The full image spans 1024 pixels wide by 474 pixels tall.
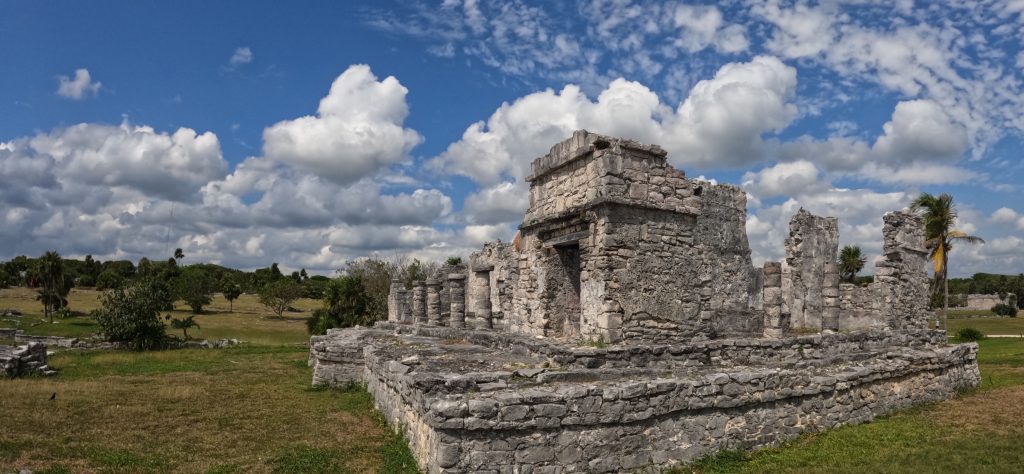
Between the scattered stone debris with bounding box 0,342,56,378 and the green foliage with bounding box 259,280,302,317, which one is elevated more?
the green foliage with bounding box 259,280,302,317

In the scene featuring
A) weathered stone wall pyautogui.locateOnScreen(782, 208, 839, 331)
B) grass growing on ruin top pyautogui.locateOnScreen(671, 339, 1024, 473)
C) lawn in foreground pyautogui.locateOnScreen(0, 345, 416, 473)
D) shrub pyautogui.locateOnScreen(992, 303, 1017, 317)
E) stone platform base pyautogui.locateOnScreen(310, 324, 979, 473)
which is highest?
weathered stone wall pyautogui.locateOnScreen(782, 208, 839, 331)

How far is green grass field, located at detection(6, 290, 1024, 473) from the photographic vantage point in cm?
660

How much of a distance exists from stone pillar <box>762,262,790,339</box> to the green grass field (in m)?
2.55

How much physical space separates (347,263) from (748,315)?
35856 mm

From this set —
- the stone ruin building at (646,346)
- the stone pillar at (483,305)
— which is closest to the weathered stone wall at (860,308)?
the stone ruin building at (646,346)

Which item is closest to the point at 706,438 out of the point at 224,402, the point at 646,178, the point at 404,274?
A: the point at 646,178

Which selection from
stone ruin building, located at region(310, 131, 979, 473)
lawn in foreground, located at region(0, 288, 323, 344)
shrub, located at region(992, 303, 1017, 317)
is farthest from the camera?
shrub, located at region(992, 303, 1017, 317)

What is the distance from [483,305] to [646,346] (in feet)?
26.0

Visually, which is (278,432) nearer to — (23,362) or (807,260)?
(23,362)

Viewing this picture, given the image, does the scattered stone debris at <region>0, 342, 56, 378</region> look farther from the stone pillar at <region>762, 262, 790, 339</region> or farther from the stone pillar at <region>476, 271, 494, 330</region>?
the stone pillar at <region>762, 262, 790, 339</region>

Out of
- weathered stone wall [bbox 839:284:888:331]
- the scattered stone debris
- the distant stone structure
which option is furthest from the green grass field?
the distant stone structure

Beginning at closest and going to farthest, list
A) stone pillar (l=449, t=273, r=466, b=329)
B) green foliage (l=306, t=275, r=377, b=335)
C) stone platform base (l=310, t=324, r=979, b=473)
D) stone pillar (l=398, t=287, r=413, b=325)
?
stone platform base (l=310, t=324, r=979, b=473)
stone pillar (l=449, t=273, r=466, b=329)
stone pillar (l=398, t=287, r=413, b=325)
green foliage (l=306, t=275, r=377, b=335)

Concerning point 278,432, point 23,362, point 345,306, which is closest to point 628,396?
point 278,432

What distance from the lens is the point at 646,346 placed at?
8.00 metres
